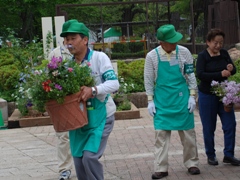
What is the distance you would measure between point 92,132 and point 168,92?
2047 millimetres

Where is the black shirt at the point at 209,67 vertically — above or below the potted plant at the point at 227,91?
above

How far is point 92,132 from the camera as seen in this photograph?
5391 mm

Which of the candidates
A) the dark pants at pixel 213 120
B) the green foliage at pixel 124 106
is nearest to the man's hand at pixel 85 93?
the dark pants at pixel 213 120

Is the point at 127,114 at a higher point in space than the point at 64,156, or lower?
lower

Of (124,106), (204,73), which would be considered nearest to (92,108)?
(204,73)

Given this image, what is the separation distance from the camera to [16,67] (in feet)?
49.7

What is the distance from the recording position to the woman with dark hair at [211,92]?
768cm

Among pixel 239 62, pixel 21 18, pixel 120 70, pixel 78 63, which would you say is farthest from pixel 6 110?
pixel 21 18

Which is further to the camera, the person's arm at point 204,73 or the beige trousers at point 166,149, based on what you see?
the person's arm at point 204,73

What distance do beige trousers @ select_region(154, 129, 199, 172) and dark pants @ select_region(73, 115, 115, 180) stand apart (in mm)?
1828

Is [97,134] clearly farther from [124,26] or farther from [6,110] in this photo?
[124,26]

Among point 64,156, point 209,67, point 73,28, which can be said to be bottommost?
point 64,156

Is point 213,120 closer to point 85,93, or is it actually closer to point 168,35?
point 168,35

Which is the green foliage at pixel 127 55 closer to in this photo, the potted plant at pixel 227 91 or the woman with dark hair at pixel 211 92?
the woman with dark hair at pixel 211 92
